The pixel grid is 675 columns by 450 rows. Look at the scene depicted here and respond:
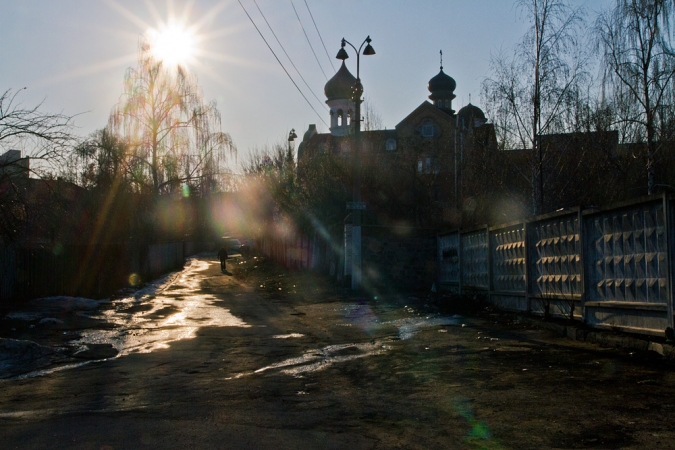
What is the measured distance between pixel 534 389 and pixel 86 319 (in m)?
11.7

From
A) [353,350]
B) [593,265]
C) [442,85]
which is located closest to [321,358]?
[353,350]

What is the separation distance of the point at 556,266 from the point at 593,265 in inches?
56.5

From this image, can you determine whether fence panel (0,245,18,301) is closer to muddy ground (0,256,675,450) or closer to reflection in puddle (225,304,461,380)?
muddy ground (0,256,675,450)

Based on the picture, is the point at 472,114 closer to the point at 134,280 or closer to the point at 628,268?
the point at 134,280

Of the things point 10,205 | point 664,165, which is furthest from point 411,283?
point 10,205

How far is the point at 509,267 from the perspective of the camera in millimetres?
12969

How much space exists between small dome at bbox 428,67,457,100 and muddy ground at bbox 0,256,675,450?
178 feet

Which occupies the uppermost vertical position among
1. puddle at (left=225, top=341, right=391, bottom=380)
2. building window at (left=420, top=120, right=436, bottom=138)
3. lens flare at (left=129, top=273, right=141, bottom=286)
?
building window at (left=420, top=120, right=436, bottom=138)

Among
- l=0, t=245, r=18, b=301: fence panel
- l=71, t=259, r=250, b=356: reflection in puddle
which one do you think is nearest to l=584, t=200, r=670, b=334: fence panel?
l=71, t=259, r=250, b=356: reflection in puddle

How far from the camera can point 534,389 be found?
19.1ft

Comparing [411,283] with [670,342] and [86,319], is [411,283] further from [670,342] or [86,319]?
[670,342]

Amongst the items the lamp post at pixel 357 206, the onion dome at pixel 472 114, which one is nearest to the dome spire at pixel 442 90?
the onion dome at pixel 472 114

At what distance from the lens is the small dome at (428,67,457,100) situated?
64000 millimetres

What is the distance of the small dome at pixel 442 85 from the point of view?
64000 mm
